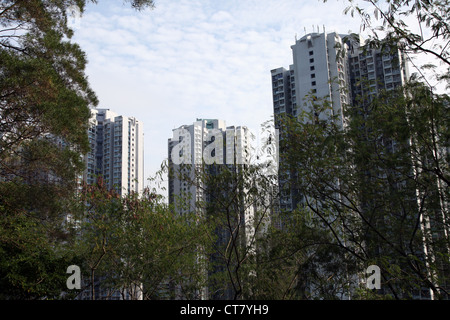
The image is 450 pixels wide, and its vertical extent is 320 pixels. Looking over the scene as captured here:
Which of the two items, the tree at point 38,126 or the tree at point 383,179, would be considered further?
the tree at point 38,126

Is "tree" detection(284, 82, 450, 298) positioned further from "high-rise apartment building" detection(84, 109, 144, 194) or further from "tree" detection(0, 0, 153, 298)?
"high-rise apartment building" detection(84, 109, 144, 194)

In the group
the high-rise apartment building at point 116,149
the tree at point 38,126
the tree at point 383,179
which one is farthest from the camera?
the high-rise apartment building at point 116,149

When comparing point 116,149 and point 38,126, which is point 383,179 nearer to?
point 38,126

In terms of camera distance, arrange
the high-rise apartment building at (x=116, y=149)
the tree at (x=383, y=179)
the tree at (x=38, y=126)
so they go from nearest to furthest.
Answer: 1. the tree at (x=383, y=179)
2. the tree at (x=38, y=126)
3. the high-rise apartment building at (x=116, y=149)

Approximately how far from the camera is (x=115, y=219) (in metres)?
6.39

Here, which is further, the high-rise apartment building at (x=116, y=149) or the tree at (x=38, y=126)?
the high-rise apartment building at (x=116, y=149)

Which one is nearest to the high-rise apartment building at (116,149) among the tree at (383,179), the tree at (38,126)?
the tree at (38,126)

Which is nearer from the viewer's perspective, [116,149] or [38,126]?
[38,126]

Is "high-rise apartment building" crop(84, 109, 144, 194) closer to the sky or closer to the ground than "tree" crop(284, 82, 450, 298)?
closer to the sky

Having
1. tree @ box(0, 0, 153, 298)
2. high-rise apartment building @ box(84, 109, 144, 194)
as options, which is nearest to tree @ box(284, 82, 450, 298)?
tree @ box(0, 0, 153, 298)

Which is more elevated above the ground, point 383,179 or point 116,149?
point 116,149

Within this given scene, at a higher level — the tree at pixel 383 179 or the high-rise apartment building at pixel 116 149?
the high-rise apartment building at pixel 116 149

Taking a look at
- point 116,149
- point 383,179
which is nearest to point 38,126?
point 383,179

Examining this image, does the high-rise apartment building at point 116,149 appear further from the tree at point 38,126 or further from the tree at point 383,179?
the tree at point 383,179
